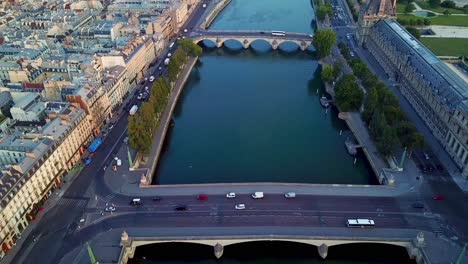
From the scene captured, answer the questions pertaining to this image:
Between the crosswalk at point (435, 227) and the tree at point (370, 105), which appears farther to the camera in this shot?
the tree at point (370, 105)

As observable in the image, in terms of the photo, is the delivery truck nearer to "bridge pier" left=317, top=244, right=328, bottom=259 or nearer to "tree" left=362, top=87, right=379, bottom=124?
"tree" left=362, top=87, right=379, bottom=124

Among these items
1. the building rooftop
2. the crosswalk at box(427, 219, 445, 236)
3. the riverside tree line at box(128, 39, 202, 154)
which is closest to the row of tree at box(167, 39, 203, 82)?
the riverside tree line at box(128, 39, 202, 154)

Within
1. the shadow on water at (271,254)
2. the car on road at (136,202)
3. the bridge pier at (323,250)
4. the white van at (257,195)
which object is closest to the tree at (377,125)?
the shadow on water at (271,254)

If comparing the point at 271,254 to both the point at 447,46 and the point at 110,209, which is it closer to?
the point at 110,209

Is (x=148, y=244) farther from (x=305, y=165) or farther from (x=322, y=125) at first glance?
(x=322, y=125)

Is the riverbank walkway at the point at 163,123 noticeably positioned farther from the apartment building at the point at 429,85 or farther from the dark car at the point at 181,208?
the apartment building at the point at 429,85

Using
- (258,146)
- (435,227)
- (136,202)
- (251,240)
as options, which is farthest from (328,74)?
(136,202)
